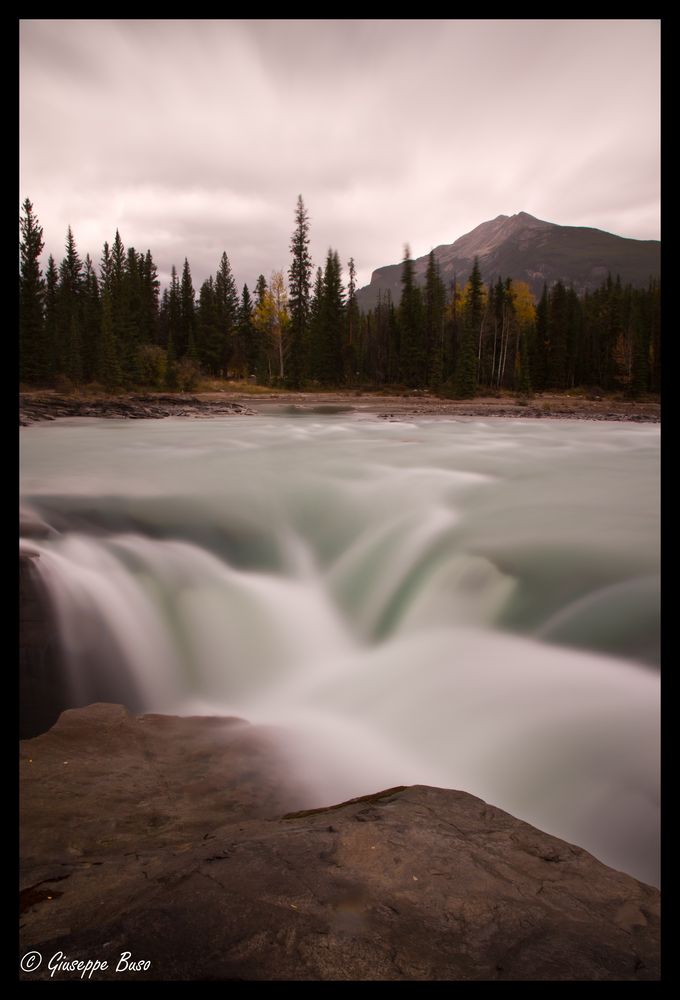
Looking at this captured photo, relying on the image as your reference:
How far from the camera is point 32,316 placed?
40.8m

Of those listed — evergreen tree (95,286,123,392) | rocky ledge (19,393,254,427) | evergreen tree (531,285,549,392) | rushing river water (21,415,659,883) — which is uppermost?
evergreen tree (531,285,549,392)

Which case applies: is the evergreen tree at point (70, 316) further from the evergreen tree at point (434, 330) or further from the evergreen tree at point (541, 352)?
the evergreen tree at point (541, 352)

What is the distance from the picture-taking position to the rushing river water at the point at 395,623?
354cm

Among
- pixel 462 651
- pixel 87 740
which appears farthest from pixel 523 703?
pixel 87 740

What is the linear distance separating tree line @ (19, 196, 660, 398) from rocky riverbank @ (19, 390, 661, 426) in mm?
4848

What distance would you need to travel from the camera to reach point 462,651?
4.84 m

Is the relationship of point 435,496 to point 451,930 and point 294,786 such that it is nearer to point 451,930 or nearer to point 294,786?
point 294,786

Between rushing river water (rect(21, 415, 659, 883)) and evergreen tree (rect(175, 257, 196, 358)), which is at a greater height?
evergreen tree (rect(175, 257, 196, 358))

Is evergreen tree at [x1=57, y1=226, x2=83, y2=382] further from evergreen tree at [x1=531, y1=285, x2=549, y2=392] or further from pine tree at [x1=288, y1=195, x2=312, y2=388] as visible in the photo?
evergreen tree at [x1=531, y1=285, x2=549, y2=392]

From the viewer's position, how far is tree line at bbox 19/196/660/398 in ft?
146

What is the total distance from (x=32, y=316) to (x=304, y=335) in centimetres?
2302

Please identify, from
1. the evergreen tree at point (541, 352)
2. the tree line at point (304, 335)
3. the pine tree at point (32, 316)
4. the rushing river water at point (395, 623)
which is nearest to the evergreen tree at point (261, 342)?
the tree line at point (304, 335)

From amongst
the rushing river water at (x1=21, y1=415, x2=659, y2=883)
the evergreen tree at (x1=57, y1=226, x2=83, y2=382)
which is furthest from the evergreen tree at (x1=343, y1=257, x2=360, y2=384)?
the rushing river water at (x1=21, y1=415, x2=659, y2=883)
